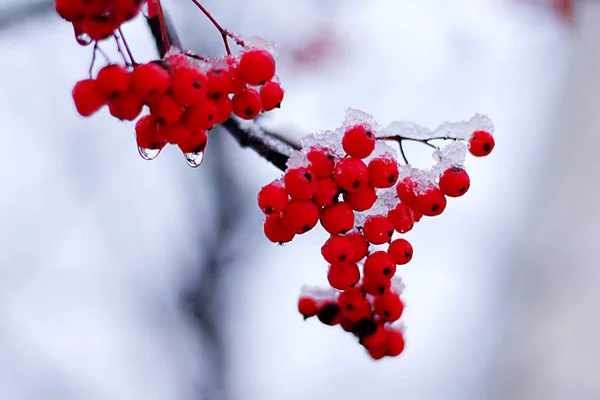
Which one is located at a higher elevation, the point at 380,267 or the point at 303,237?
the point at 303,237

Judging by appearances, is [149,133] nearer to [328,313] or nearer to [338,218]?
[338,218]

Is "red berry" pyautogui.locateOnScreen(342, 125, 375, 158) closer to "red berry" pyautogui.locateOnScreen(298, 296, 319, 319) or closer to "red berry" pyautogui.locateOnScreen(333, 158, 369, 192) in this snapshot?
"red berry" pyautogui.locateOnScreen(333, 158, 369, 192)

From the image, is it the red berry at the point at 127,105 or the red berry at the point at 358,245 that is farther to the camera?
the red berry at the point at 358,245

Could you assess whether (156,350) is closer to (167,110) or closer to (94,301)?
(94,301)

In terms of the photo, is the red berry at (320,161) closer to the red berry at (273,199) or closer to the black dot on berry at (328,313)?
the red berry at (273,199)

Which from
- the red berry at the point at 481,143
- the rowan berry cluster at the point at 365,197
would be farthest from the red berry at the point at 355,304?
the red berry at the point at 481,143

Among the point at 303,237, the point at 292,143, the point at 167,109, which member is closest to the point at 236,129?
the point at 292,143
